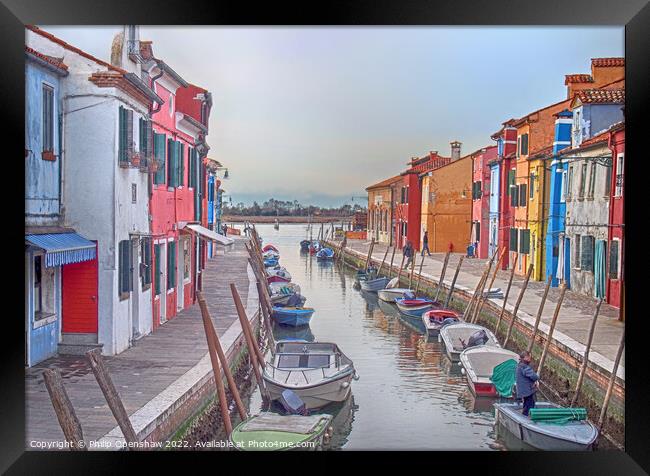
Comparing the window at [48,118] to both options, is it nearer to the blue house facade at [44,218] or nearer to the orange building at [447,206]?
the blue house facade at [44,218]

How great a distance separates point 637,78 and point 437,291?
937 cm

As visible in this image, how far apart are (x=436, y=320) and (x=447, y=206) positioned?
3.45m

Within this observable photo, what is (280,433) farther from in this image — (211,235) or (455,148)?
(211,235)

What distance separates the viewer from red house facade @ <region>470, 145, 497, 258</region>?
10016 mm

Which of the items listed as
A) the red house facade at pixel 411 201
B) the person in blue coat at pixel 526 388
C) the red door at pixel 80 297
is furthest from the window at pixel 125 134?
the person in blue coat at pixel 526 388

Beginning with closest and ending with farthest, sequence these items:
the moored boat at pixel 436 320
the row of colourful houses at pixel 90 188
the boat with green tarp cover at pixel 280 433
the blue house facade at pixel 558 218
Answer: the boat with green tarp cover at pixel 280 433, the row of colourful houses at pixel 90 188, the blue house facade at pixel 558 218, the moored boat at pixel 436 320

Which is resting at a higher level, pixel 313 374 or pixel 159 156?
pixel 159 156

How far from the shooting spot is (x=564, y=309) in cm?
1134

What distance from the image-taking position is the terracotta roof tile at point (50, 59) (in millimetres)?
7289

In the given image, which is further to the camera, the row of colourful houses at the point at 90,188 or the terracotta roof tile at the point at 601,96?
the terracotta roof tile at the point at 601,96

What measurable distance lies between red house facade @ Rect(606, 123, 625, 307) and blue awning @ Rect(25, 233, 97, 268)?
5921mm

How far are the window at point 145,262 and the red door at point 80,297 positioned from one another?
110 cm

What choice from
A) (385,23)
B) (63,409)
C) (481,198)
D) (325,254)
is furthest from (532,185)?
(63,409)

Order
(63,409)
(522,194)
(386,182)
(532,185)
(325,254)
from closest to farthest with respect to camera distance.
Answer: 1. (63,409)
2. (386,182)
3. (522,194)
4. (532,185)
5. (325,254)
